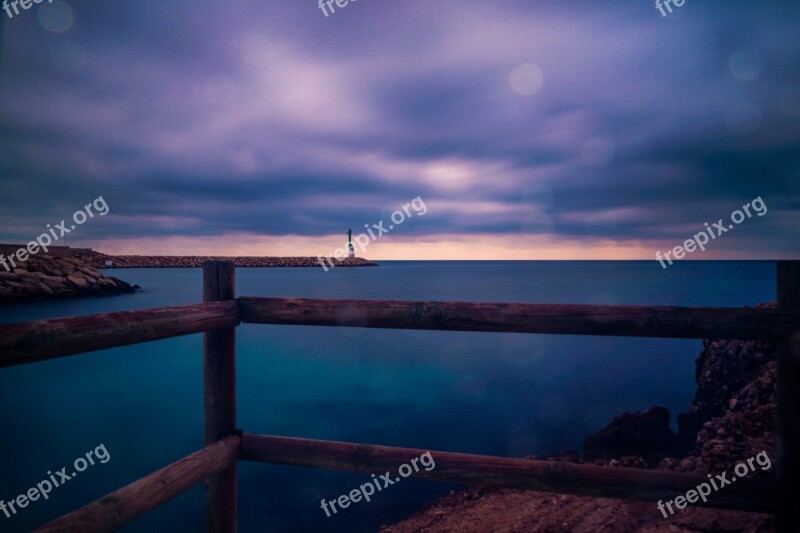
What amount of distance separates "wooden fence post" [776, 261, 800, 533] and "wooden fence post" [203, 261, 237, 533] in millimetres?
3054

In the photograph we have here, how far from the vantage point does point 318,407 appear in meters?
11.7

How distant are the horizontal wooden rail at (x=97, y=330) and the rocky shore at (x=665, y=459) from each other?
3485 mm

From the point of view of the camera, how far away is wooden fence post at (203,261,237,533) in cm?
263

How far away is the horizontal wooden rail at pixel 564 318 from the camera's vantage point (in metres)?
2.09

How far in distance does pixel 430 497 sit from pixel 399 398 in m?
5.77

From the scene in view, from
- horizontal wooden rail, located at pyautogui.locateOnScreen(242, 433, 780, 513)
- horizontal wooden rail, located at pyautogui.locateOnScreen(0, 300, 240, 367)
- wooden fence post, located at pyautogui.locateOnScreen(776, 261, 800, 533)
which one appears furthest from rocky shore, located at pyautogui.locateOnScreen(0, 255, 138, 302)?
wooden fence post, located at pyautogui.locateOnScreen(776, 261, 800, 533)

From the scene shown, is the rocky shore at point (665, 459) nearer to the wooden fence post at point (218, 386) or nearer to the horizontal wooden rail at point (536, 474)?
the horizontal wooden rail at point (536, 474)

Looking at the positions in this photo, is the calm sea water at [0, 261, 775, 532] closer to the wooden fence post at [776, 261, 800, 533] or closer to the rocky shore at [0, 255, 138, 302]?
the wooden fence post at [776, 261, 800, 533]

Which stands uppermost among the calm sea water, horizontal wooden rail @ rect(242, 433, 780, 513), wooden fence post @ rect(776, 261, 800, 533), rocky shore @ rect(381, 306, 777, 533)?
wooden fence post @ rect(776, 261, 800, 533)

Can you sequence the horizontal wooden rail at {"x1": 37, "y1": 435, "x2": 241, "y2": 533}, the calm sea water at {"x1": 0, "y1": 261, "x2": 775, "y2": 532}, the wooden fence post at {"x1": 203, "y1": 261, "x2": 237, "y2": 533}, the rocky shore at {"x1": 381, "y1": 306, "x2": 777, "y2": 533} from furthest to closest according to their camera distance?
1. the calm sea water at {"x1": 0, "y1": 261, "x2": 775, "y2": 532}
2. the rocky shore at {"x1": 381, "y1": 306, "x2": 777, "y2": 533}
3. the wooden fence post at {"x1": 203, "y1": 261, "x2": 237, "y2": 533}
4. the horizontal wooden rail at {"x1": 37, "y1": 435, "x2": 241, "y2": 533}

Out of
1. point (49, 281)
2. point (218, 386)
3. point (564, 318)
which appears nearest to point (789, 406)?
point (564, 318)

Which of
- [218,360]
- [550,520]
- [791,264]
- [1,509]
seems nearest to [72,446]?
[1,509]

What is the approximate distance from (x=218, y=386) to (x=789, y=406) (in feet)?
10.5

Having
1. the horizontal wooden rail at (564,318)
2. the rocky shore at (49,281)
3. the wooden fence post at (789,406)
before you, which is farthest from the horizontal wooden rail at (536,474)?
the rocky shore at (49,281)
